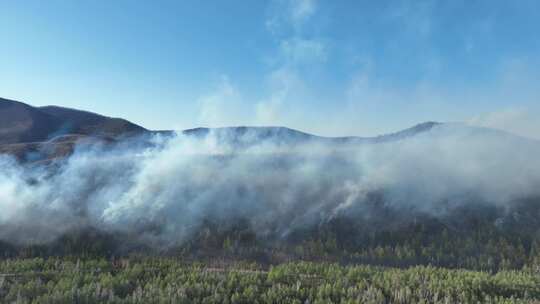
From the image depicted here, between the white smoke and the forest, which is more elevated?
the white smoke

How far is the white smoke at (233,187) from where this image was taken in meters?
67.7

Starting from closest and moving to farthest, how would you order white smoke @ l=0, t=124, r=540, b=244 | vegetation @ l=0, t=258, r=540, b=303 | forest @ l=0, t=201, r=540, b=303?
vegetation @ l=0, t=258, r=540, b=303, forest @ l=0, t=201, r=540, b=303, white smoke @ l=0, t=124, r=540, b=244

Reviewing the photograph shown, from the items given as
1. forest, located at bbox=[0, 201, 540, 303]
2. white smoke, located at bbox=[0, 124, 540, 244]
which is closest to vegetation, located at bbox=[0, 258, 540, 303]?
forest, located at bbox=[0, 201, 540, 303]

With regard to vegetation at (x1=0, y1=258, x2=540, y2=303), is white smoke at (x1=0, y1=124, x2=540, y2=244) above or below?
above

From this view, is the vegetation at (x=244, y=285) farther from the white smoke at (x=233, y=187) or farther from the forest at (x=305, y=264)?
the white smoke at (x=233, y=187)

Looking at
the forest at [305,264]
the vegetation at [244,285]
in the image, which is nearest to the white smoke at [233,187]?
the forest at [305,264]

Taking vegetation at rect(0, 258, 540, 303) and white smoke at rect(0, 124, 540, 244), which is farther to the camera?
white smoke at rect(0, 124, 540, 244)

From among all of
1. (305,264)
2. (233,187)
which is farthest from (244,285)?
(233,187)

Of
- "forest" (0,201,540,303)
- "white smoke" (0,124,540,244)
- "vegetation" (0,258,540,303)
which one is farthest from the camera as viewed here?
"white smoke" (0,124,540,244)

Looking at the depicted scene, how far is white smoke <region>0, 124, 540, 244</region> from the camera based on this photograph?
2665 inches

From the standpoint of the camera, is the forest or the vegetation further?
the forest

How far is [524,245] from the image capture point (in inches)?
2525

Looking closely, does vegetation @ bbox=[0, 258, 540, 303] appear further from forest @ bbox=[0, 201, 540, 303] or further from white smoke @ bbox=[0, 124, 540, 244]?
white smoke @ bbox=[0, 124, 540, 244]

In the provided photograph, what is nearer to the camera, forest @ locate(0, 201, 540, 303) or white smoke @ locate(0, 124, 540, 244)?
forest @ locate(0, 201, 540, 303)
